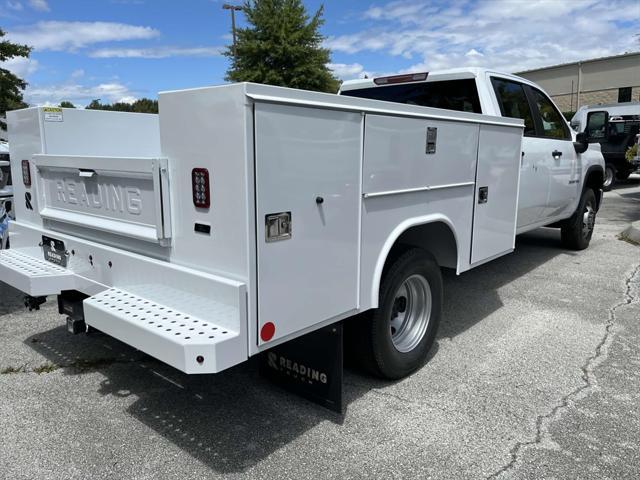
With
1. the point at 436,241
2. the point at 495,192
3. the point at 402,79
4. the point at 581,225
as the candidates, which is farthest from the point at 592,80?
the point at 436,241

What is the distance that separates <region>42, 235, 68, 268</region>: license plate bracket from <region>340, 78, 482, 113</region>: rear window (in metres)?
3.37

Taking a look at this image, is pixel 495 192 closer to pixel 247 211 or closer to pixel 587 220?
pixel 247 211

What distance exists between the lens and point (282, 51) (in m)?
26.7

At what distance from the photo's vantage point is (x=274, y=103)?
2305 mm

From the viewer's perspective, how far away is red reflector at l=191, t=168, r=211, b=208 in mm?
2447

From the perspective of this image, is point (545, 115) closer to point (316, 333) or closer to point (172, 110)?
point (316, 333)

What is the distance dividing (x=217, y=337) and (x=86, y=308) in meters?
0.86

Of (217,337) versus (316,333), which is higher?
(217,337)

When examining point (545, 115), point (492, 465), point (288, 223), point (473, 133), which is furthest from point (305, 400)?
point (545, 115)

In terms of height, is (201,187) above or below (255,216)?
above

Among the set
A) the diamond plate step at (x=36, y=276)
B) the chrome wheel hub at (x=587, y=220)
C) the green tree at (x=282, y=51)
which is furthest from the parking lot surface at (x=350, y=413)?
the green tree at (x=282, y=51)

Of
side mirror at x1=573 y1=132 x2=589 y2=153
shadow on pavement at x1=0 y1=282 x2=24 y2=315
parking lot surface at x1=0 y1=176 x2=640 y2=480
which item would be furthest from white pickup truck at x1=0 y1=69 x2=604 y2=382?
side mirror at x1=573 y1=132 x2=589 y2=153

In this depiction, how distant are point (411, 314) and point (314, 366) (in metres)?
1.04

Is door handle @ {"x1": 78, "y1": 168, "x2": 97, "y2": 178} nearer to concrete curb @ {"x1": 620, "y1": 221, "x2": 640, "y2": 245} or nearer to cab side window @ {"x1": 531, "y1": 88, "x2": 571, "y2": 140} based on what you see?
cab side window @ {"x1": 531, "y1": 88, "x2": 571, "y2": 140}
